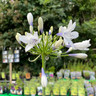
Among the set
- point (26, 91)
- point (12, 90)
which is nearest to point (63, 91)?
point (26, 91)

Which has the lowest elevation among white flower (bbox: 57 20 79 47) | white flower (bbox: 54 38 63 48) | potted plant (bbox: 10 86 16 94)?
potted plant (bbox: 10 86 16 94)

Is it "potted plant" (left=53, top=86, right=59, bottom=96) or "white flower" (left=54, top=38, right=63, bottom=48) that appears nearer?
"white flower" (left=54, top=38, right=63, bottom=48)

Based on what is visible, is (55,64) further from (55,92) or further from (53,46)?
(53,46)

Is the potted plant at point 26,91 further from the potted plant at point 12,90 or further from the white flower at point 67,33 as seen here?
the white flower at point 67,33

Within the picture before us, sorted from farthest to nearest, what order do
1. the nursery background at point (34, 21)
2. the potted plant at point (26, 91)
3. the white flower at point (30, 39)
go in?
the nursery background at point (34, 21), the potted plant at point (26, 91), the white flower at point (30, 39)

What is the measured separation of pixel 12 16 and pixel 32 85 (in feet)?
6.42

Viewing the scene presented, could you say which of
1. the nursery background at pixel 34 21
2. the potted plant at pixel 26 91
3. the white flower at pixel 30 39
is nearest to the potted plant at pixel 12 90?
the potted plant at pixel 26 91

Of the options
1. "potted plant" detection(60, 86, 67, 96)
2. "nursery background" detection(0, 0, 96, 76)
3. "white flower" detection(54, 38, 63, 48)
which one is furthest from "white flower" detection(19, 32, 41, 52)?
"nursery background" detection(0, 0, 96, 76)

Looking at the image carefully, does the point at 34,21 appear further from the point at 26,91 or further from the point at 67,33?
the point at 67,33

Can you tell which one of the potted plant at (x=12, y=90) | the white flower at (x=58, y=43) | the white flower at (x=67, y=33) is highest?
the white flower at (x=67, y=33)

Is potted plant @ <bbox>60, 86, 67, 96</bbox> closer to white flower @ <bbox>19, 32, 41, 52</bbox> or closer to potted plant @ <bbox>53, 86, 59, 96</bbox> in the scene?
potted plant @ <bbox>53, 86, 59, 96</bbox>

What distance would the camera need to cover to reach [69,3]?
4.14m

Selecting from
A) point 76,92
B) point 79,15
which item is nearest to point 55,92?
point 76,92

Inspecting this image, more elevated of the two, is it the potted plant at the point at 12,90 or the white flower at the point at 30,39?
the white flower at the point at 30,39
